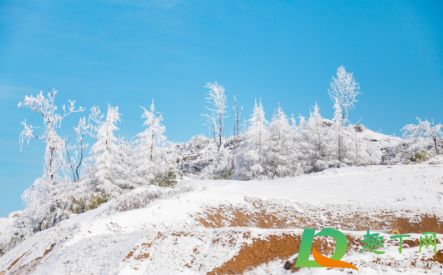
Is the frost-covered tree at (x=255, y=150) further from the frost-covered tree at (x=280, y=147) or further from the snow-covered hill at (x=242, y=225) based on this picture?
the snow-covered hill at (x=242, y=225)

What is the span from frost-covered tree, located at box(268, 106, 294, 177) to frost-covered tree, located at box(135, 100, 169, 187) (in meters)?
9.44

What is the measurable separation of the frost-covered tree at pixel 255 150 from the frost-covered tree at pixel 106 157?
10.6 metres

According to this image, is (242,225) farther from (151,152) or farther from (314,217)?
(151,152)

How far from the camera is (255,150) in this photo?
90.6ft

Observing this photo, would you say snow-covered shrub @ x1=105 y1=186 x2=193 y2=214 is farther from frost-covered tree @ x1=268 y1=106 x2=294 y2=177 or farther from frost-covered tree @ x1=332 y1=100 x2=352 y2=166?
frost-covered tree @ x1=332 y1=100 x2=352 y2=166

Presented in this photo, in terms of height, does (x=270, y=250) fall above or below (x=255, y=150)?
below

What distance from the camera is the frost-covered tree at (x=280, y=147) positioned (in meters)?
27.6

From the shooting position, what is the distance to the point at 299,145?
30188 mm

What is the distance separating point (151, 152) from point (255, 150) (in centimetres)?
904

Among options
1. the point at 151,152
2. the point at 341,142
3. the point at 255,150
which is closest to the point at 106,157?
the point at 151,152

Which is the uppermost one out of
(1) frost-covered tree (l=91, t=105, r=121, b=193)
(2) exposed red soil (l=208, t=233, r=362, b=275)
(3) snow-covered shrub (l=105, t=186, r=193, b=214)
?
(1) frost-covered tree (l=91, t=105, r=121, b=193)

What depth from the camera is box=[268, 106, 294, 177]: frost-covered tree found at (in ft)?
90.5

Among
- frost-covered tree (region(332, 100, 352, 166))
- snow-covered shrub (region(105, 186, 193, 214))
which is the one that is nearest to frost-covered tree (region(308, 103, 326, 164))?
frost-covered tree (region(332, 100, 352, 166))

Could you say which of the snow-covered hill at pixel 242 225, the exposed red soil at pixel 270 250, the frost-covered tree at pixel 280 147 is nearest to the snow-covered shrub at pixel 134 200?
the snow-covered hill at pixel 242 225
